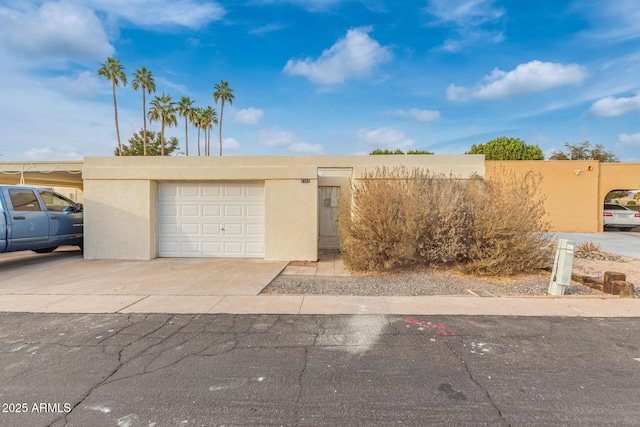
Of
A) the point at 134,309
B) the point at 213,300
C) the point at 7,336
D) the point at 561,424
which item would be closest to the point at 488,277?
the point at 561,424

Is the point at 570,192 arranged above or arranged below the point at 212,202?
above

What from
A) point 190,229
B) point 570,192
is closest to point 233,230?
point 190,229

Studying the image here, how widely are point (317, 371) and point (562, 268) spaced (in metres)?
5.51

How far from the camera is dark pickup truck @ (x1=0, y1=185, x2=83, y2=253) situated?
8.42 metres

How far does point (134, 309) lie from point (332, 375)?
386 centimetres

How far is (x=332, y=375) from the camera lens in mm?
3393

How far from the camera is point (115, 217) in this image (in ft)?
33.9

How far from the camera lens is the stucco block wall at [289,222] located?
32.9 feet

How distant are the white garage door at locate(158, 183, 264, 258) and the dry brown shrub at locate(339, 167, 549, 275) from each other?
363 centimetres

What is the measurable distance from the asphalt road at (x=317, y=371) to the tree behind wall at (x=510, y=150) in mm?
33787

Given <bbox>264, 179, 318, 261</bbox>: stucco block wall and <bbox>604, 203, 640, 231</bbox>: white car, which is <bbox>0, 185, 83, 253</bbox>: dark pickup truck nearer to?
<bbox>264, 179, 318, 261</bbox>: stucco block wall

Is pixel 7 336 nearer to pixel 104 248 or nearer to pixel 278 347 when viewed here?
pixel 278 347

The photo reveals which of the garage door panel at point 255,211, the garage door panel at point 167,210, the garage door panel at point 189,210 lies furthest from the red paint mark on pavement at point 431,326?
the garage door panel at point 167,210

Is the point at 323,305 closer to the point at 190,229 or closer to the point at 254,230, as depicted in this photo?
the point at 254,230
